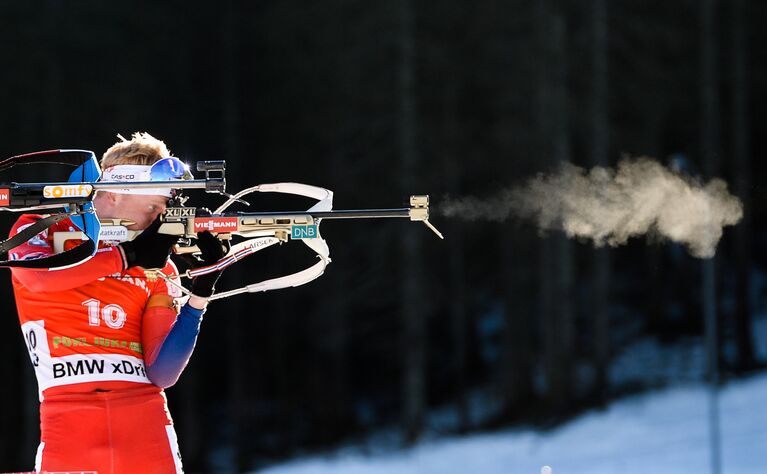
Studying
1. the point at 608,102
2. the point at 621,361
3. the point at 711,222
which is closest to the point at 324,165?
the point at 608,102

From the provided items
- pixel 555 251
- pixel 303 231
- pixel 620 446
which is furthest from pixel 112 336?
pixel 555 251

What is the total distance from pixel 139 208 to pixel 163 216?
0.23 ft

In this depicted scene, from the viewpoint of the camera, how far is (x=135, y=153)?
3.34m

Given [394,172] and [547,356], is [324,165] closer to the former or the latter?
[394,172]

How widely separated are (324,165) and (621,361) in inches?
238

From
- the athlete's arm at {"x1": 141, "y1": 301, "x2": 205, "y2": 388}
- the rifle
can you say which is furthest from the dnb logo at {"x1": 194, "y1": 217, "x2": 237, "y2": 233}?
the athlete's arm at {"x1": 141, "y1": 301, "x2": 205, "y2": 388}

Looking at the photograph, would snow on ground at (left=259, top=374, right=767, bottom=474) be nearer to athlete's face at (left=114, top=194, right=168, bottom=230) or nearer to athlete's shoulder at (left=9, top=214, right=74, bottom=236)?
athlete's face at (left=114, top=194, right=168, bottom=230)

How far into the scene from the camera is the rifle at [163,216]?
3125 mm

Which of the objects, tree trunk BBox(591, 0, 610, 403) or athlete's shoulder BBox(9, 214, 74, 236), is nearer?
athlete's shoulder BBox(9, 214, 74, 236)

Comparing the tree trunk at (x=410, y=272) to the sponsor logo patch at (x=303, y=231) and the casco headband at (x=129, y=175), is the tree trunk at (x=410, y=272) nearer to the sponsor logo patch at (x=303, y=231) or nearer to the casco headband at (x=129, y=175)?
the sponsor logo patch at (x=303, y=231)

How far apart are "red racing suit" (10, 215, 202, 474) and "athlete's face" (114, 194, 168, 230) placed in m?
0.12

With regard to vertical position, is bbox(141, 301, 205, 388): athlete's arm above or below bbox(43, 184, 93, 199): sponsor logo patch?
below

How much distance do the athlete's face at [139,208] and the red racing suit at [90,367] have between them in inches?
4.9

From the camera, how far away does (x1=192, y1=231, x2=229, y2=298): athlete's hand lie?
3.31 meters
